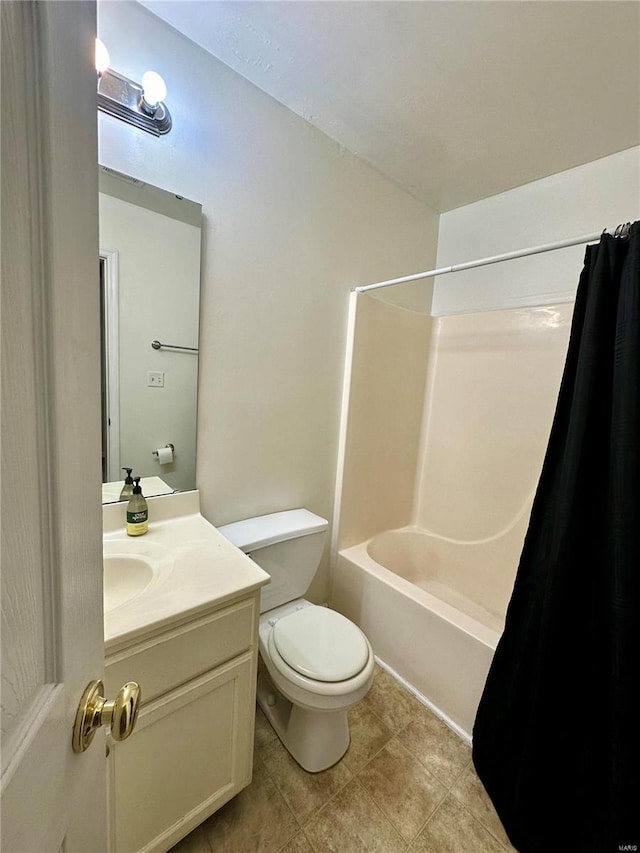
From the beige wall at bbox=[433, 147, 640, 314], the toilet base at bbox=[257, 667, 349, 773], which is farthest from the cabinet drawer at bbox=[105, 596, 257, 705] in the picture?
the beige wall at bbox=[433, 147, 640, 314]

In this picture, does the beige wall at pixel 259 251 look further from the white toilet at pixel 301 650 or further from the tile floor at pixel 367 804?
the tile floor at pixel 367 804

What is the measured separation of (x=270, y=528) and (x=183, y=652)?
646mm

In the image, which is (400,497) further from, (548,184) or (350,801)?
(548,184)

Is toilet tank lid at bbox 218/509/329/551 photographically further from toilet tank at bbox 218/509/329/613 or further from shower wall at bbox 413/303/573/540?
shower wall at bbox 413/303/573/540

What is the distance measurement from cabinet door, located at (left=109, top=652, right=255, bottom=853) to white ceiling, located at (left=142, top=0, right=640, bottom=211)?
198cm

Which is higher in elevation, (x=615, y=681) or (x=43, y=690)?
(x=43, y=690)

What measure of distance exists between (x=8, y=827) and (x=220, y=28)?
1.83 metres

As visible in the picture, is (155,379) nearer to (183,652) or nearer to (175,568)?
(175,568)

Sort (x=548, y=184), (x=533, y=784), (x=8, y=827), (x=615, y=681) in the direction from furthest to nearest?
(x=548, y=184) < (x=533, y=784) < (x=615, y=681) < (x=8, y=827)

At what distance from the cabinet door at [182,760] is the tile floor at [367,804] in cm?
15

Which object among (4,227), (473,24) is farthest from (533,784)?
(473,24)

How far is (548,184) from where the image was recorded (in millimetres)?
1803

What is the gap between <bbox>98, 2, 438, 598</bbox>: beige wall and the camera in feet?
3.88

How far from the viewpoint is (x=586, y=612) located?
1.08 meters
